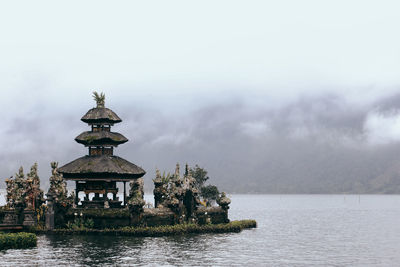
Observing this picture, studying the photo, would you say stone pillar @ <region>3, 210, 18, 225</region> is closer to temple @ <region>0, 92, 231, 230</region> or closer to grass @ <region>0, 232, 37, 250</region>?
temple @ <region>0, 92, 231, 230</region>

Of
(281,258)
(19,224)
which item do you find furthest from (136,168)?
(281,258)

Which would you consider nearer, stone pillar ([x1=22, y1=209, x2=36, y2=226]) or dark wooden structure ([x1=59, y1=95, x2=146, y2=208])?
stone pillar ([x1=22, y1=209, x2=36, y2=226])

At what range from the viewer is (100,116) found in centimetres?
7700

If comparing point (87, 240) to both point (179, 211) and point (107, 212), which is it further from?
point (179, 211)

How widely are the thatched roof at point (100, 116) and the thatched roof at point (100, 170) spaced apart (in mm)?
4714

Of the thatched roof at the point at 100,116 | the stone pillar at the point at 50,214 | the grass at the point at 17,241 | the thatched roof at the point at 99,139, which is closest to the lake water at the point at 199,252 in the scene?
the grass at the point at 17,241

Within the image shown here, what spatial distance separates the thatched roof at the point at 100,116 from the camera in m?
76.9

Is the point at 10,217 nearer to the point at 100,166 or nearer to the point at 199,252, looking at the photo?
the point at 100,166

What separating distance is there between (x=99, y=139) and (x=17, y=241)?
22.8m

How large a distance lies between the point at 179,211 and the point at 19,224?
741 inches

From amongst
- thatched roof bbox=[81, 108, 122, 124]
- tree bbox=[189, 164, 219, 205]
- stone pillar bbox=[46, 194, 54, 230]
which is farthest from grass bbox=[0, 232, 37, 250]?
tree bbox=[189, 164, 219, 205]

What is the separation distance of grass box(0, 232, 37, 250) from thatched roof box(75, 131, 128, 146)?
21817 millimetres

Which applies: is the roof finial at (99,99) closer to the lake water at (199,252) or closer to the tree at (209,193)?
the lake water at (199,252)

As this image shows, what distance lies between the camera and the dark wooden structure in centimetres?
7306
